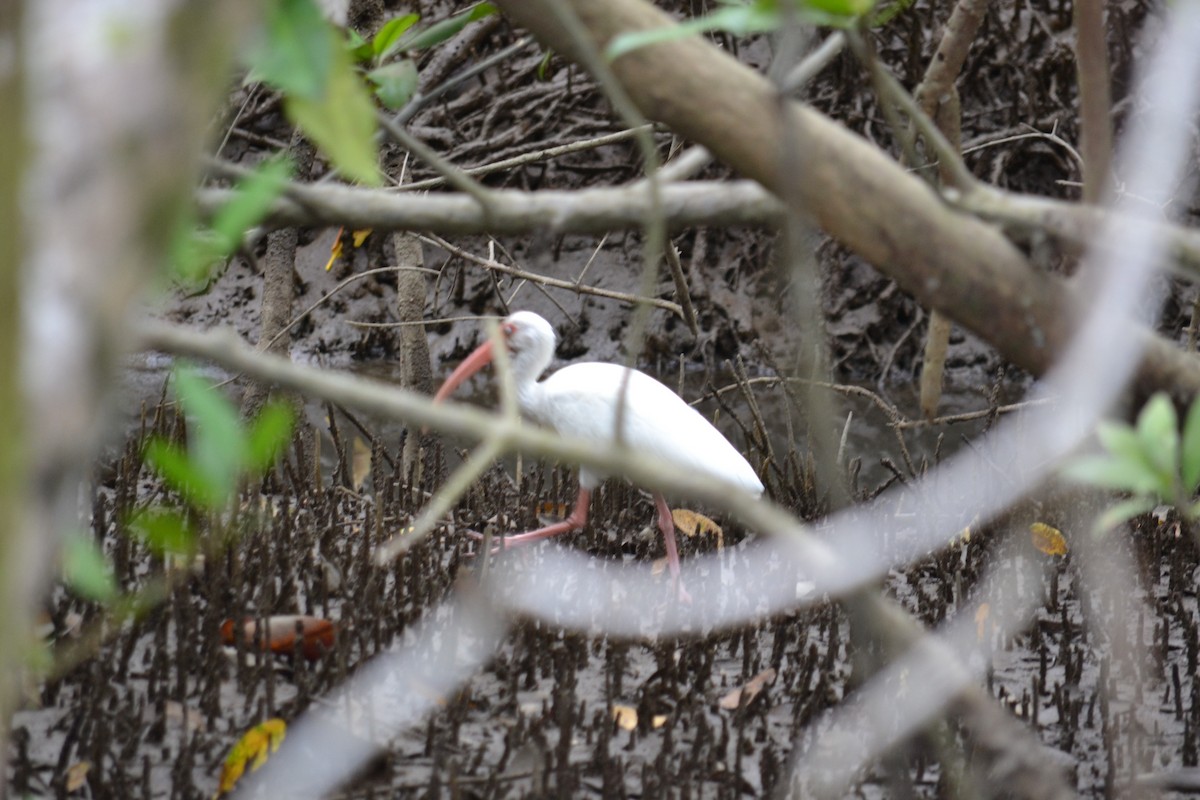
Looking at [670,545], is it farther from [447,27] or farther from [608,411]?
[447,27]

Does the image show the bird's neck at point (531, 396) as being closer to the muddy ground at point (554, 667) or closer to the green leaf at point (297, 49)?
the muddy ground at point (554, 667)

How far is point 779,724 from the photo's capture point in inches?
115

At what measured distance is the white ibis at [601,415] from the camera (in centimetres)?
404

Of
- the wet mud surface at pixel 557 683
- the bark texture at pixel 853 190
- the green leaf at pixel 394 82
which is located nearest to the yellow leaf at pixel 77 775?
the wet mud surface at pixel 557 683

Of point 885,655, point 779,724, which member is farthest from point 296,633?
point 885,655

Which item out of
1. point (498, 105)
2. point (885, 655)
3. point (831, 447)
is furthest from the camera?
point (498, 105)

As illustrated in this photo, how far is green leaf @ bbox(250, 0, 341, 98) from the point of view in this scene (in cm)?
108

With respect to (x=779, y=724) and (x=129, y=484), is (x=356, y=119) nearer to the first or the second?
(x=779, y=724)

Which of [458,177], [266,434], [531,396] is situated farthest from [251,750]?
[531,396]

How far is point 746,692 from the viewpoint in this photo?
9.48 ft

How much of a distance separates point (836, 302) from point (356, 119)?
8078 millimetres

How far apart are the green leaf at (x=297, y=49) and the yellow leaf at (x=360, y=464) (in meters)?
4.17

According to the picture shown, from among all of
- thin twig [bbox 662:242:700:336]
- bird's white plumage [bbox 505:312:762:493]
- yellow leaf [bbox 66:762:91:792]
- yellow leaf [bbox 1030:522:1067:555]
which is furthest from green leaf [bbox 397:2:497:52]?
yellow leaf [bbox 1030:522:1067:555]

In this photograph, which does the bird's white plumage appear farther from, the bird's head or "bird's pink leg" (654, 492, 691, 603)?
"bird's pink leg" (654, 492, 691, 603)
